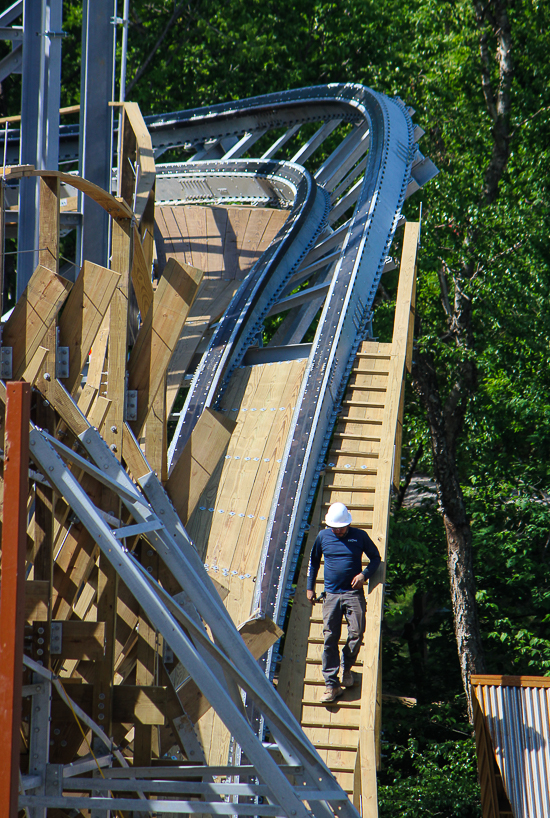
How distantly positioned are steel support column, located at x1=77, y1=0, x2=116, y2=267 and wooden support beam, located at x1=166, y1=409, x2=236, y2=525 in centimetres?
408

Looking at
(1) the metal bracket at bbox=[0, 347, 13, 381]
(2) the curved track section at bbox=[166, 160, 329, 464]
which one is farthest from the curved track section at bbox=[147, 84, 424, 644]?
(1) the metal bracket at bbox=[0, 347, 13, 381]

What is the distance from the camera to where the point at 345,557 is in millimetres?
6988

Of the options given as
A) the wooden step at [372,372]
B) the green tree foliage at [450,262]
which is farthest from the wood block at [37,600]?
the green tree foliage at [450,262]

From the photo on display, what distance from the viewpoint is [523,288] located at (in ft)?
56.6

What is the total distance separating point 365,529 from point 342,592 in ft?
4.08

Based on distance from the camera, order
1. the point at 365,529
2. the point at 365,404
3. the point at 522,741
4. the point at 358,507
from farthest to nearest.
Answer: the point at 522,741 → the point at 365,404 → the point at 358,507 → the point at 365,529

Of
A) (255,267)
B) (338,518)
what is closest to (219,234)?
(255,267)

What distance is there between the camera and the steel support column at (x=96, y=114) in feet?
28.9

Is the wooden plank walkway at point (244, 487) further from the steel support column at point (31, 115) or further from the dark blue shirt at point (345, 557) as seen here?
the steel support column at point (31, 115)

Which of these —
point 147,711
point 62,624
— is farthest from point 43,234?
point 147,711

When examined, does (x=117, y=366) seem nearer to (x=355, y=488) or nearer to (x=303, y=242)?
(x=355, y=488)

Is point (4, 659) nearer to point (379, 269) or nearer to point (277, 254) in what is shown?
point (379, 269)

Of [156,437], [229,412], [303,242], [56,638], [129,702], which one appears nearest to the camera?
[56,638]

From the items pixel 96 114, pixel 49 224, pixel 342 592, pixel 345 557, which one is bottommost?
pixel 342 592
